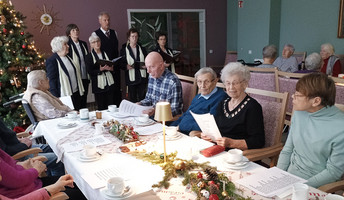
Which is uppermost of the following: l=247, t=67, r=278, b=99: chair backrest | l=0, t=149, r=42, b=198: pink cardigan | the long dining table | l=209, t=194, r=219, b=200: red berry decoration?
l=247, t=67, r=278, b=99: chair backrest

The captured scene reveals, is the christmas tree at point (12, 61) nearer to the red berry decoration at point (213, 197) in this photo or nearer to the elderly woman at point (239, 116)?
the elderly woman at point (239, 116)

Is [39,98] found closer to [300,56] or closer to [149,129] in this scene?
[149,129]

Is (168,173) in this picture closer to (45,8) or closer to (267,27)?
(45,8)

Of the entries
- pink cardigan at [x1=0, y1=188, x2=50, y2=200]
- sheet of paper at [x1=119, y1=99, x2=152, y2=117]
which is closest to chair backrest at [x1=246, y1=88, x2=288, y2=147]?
sheet of paper at [x1=119, y1=99, x2=152, y2=117]

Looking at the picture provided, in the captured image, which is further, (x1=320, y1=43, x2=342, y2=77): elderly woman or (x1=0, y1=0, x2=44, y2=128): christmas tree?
(x1=320, y1=43, x2=342, y2=77): elderly woman

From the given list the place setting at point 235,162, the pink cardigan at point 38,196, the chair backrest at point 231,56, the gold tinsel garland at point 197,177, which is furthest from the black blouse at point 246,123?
the chair backrest at point 231,56

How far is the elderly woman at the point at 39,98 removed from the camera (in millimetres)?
2462

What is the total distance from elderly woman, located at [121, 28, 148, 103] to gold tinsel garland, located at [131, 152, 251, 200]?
2.98 metres

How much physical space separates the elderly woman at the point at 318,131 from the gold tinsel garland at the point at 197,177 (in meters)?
0.52

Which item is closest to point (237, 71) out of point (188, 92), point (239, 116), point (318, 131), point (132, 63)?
point (239, 116)

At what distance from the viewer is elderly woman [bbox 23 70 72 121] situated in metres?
2.46

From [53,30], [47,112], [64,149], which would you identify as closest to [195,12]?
[53,30]

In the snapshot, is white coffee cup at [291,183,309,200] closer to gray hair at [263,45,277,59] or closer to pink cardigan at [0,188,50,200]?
pink cardigan at [0,188,50,200]

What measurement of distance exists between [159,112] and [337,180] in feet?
3.08
